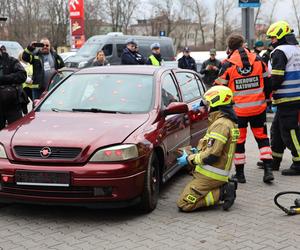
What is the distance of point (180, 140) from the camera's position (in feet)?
20.8

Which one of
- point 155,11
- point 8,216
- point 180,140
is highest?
point 155,11

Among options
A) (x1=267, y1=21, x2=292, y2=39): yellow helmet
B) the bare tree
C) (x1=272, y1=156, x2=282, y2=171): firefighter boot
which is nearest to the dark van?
(x1=272, y1=156, x2=282, y2=171): firefighter boot

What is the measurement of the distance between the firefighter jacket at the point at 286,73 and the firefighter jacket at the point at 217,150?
1.60 m

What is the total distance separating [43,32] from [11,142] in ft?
198

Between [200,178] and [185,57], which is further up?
[185,57]

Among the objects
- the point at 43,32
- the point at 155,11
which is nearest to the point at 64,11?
the point at 43,32

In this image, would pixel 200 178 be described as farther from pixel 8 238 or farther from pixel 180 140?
pixel 8 238

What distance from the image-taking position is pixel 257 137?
6754mm

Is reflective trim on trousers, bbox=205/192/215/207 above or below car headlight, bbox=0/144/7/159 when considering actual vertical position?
below

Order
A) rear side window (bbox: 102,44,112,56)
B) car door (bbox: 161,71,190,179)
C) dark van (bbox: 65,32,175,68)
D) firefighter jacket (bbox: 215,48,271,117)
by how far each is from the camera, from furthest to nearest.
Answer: rear side window (bbox: 102,44,112,56) < dark van (bbox: 65,32,175,68) < firefighter jacket (bbox: 215,48,271,117) < car door (bbox: 161,71,190,179)

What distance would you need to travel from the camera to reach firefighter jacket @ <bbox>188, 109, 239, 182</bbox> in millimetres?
5250

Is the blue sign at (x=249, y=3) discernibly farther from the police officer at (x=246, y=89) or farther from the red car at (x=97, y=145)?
the red car at (x=97, y=145)

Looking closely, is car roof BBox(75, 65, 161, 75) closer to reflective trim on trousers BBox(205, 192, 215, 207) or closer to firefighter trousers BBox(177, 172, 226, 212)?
firefighter trousers BBox(177, 172, 226, 212)

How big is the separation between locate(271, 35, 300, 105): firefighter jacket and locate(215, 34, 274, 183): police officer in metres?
0.20
